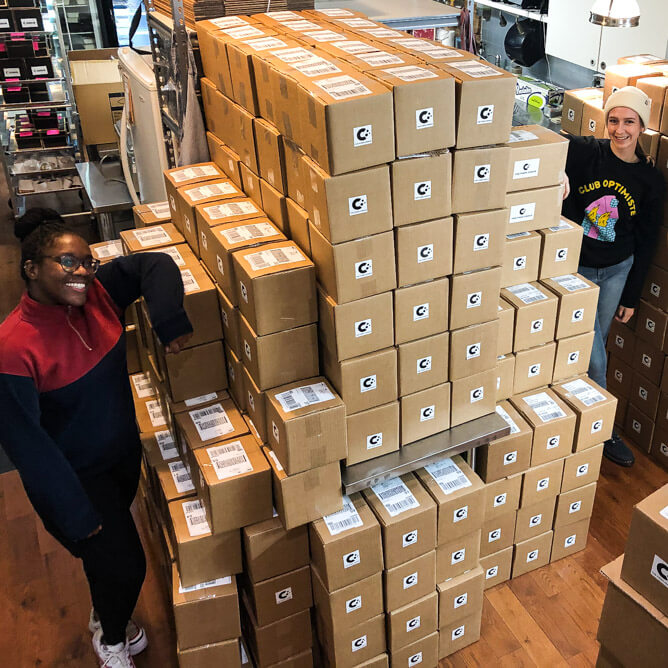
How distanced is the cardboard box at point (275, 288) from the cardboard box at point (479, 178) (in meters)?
0.46

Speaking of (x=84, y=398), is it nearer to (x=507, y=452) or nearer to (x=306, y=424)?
(x=306, y=424)

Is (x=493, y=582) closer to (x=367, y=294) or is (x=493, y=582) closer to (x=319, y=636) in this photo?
(x=319, y=636)

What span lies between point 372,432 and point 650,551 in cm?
91

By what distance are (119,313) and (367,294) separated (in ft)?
2.70

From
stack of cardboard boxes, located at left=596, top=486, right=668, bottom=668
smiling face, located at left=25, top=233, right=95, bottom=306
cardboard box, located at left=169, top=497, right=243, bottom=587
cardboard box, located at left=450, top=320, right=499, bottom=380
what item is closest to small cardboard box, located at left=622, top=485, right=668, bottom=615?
stack of cardboard boxes, located at left=596, top=486, right=668, bottom=668

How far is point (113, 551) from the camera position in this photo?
2309 millimetres

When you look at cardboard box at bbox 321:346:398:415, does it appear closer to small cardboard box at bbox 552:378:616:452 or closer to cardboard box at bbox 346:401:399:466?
cardboard box at bbox 346:401:399:466

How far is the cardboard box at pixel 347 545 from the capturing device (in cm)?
223

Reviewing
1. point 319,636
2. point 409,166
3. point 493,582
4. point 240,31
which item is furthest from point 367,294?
point 493,582

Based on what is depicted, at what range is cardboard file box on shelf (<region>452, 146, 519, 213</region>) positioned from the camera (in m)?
1.99

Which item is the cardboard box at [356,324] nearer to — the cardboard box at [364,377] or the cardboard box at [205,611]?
the cardboard box at [364,377]

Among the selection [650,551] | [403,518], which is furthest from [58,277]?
[650,551]

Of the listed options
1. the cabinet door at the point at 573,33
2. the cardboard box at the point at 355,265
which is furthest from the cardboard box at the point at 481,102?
the cabinet door at the point at 573,33

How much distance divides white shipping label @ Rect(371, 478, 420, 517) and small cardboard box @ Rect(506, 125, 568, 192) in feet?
3.57
